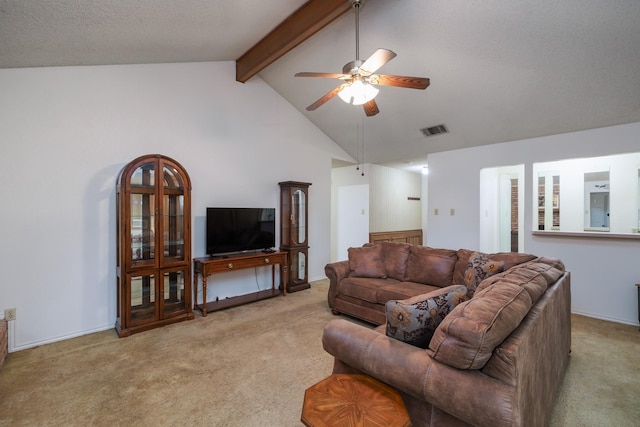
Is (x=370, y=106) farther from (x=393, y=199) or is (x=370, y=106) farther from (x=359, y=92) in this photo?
(x=393, y=199)

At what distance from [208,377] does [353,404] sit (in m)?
1.58

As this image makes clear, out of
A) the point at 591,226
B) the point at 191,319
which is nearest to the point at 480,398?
the point at 191,319

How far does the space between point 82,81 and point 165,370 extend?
3030mm

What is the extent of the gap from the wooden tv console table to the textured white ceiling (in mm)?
2495

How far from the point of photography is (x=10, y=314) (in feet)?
8.77

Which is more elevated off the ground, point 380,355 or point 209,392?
point 380,355

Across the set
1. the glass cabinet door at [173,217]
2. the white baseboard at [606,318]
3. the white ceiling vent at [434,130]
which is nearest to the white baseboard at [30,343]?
the glass cabinet door at [173,217]

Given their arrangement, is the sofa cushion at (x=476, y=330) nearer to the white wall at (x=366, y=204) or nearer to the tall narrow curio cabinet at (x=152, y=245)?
the tall narrow curio cabinet at (x=152, y=245)

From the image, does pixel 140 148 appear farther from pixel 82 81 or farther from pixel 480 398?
pixel 480 398

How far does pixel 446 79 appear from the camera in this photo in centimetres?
350

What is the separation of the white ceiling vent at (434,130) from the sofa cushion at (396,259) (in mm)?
2005

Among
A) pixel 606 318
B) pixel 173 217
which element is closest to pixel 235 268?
pixel 173 217

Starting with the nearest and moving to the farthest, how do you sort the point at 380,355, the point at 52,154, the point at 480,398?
the point at 480,398 → the point at 380,355 → the point at 52,154

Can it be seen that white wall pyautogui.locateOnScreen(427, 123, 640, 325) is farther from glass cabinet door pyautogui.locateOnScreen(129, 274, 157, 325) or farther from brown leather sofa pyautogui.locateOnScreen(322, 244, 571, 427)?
glass cabinet door pyautogui.locateOnScreen(129, 274, 157, 325)
